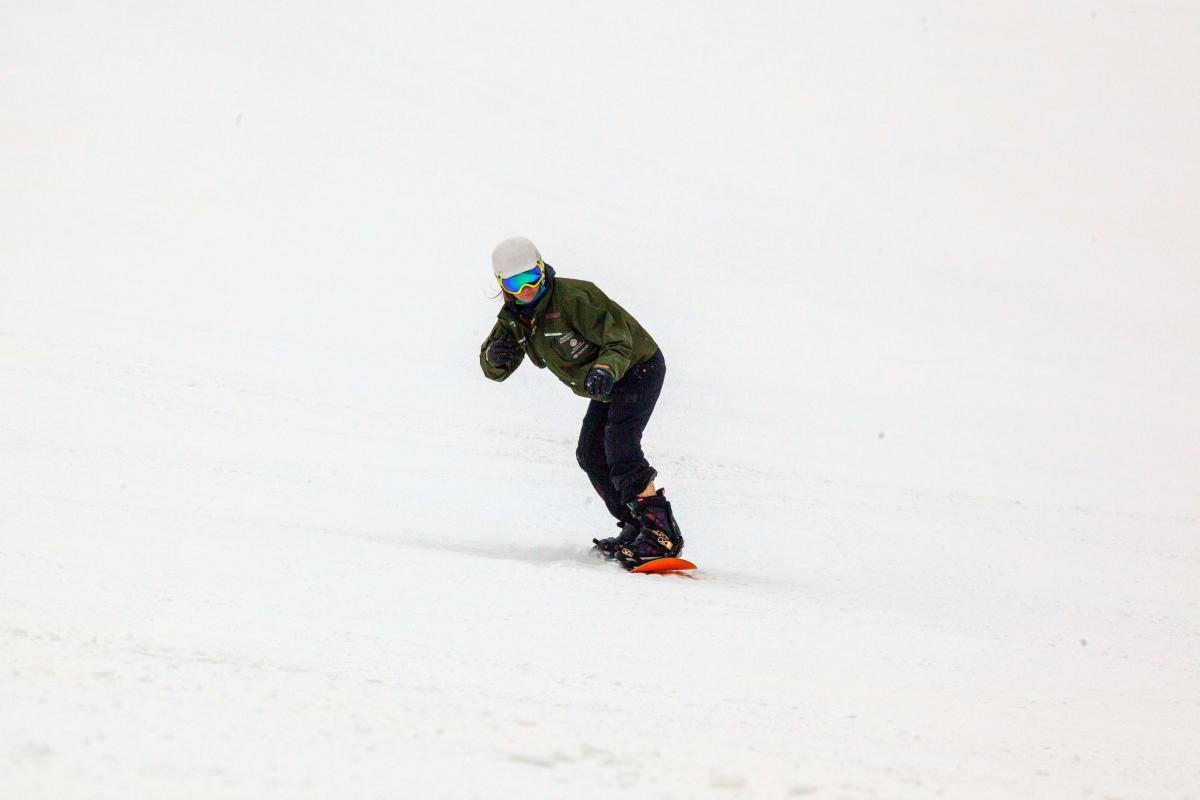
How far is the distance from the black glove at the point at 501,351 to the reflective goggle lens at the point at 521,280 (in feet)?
1.10

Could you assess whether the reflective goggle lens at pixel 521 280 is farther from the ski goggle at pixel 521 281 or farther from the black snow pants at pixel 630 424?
the black snow pants at pixel 630 424

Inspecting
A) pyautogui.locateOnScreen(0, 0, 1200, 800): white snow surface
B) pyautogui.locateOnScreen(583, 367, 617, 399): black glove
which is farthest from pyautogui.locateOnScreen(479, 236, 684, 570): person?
pyautogui.locateOnScreen(0, 0, 1200, 800): white snow surface

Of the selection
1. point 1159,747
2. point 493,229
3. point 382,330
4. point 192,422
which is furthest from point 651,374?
point 493,229

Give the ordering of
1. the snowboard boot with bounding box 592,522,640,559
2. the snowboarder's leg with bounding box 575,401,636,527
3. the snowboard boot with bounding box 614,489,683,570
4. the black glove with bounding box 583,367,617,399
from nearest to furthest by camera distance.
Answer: the black glove with bounding box 583,367,617,399 < the snowboard boot with bounding box 614,489,683,570 < the snowboard boot with bounding box 592,522,640,559 < the snowboarder's leg with bounding box 575,401,636,527

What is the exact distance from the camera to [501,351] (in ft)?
16.6

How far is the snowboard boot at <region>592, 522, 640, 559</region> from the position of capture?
5277mm

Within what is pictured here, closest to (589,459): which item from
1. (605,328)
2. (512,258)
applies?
(605,328)

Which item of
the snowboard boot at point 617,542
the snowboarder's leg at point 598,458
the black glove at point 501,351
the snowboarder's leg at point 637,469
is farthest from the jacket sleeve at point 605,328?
the snowboard boot at point 617,542

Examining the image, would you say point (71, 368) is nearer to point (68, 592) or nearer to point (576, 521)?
point (576, 521)

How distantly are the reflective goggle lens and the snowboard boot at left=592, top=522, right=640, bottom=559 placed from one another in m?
1.33

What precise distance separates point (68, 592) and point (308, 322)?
7380mm

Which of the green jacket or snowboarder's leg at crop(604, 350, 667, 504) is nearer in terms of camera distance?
the green jacket

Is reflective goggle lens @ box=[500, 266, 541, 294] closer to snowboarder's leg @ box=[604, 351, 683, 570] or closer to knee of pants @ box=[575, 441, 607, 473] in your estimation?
snowboarder's leg @ box=[604, 351, 683, 570]

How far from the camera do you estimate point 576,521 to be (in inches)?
242
